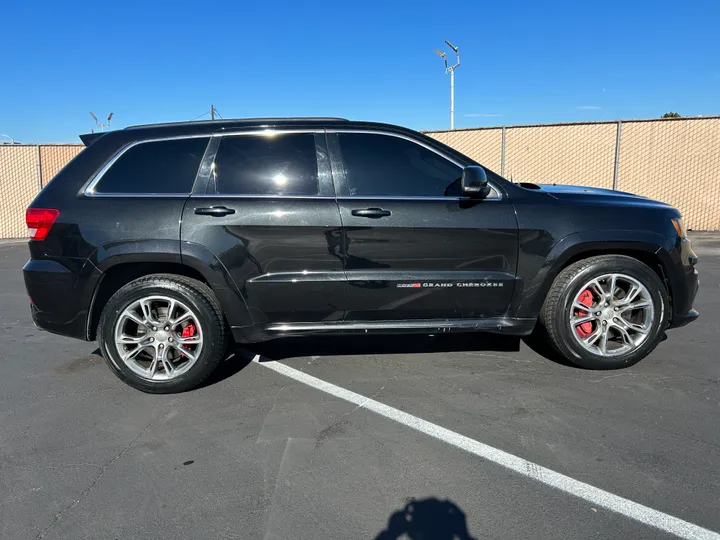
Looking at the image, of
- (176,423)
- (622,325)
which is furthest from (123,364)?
(622,325)

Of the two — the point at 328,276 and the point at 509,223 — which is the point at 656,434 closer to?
the point at 509,223

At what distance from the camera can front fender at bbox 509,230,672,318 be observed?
360 centimetres

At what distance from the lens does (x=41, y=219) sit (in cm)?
346

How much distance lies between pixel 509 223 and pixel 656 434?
163 cm

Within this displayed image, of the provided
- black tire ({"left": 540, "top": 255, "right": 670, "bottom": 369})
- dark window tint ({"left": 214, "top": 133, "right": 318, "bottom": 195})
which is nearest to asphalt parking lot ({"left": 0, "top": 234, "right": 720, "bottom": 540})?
black tire ({"left": 540, "top": 255, "right": 670, "bottom": 369})

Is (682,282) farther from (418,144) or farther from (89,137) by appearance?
(89,137)

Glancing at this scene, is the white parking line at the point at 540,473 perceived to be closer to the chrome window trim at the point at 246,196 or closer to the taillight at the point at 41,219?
the chrome window trim at the point at 246,196

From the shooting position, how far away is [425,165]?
12.1 ft

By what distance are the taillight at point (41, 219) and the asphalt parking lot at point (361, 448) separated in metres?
1.21

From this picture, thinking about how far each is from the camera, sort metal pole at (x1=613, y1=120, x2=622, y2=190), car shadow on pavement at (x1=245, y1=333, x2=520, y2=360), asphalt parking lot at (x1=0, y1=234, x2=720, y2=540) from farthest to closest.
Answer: metal pole at (x1=613, y1=120, x2=622, y2=190) < car shadow on pavement at (x1=245, y1=333, x2=520, y2=360) < asphalt parking lot at (x1=0, y1=234, x2=720, y2=540)

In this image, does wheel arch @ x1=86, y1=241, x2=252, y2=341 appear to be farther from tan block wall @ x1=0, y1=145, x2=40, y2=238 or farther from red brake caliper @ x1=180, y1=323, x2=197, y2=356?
tan block wall @ x1=0, y1=145, x2=40, y2=238

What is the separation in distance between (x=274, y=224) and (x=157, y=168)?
3.29ft

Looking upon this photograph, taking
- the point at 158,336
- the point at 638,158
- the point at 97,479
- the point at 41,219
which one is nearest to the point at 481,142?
the point at 638,158

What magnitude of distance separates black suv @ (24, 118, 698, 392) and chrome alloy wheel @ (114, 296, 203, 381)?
0.01 meters
